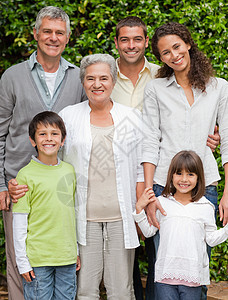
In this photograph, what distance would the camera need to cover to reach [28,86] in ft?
10.3

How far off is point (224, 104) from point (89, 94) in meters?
0.85

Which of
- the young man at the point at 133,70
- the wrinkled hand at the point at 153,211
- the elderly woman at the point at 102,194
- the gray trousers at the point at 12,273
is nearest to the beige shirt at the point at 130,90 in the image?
the young man at the point at 133,70

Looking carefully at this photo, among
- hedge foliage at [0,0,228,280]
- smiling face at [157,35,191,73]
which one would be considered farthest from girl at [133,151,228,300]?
hedge foliage at [0,0,228,280]

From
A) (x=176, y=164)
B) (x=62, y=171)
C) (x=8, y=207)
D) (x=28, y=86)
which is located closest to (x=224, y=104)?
(x=176, y=164)

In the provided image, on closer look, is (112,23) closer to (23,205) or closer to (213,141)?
(213,141)

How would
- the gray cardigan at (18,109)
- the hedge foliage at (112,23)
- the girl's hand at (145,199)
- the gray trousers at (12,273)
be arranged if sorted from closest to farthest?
the girl's hand at (145,199) → the gray cardigan at (18,109) → the gray trousers at (12,273) → the hedge foliage at (112,23)

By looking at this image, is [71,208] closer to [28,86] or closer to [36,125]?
[36,125]

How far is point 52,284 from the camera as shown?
9.55 feet

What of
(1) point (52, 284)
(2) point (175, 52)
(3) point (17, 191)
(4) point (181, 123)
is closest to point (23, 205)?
(3) point (17, 191)

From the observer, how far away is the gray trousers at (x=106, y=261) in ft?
9.59

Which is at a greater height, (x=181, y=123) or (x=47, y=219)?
(x=181, y=123)

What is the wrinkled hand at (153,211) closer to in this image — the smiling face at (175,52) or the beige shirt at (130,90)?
the beige shirt at (130,90)

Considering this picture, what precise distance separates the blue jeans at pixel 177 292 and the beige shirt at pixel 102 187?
51 cm

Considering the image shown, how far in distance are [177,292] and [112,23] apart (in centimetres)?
271
